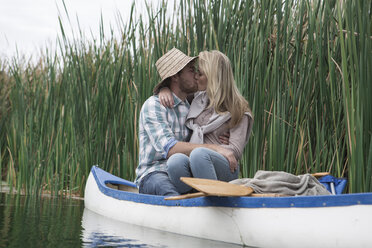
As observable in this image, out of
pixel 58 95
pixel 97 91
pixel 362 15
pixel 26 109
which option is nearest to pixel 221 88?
pixel 362 15

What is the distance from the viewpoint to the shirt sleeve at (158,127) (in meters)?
3.59

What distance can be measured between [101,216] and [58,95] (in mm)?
2323

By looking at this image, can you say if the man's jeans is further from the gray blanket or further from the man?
the gray blanket

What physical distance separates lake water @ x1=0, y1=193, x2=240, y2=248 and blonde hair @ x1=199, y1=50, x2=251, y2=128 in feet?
3.07

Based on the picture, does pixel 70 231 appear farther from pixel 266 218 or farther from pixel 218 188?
pixel 266 218

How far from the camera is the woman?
3492 mm

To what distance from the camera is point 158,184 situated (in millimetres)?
3719

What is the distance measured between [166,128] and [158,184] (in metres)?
0.43

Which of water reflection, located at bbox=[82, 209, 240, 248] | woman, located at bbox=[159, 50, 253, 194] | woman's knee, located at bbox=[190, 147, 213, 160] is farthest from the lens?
woman, located at bbox=[159, 50, 253, 194]

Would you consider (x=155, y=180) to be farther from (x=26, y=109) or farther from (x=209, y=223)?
(x=26, y=109)

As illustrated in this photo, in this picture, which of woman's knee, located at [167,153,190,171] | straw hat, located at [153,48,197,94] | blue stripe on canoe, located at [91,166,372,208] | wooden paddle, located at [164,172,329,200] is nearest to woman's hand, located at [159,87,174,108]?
straw hat, located at [153,48,197,94]

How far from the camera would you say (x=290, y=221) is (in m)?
2.80

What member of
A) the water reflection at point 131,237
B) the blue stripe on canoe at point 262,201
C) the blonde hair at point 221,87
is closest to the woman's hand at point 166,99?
the blonde hair at point 221,87

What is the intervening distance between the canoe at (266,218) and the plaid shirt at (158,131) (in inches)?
10.0
